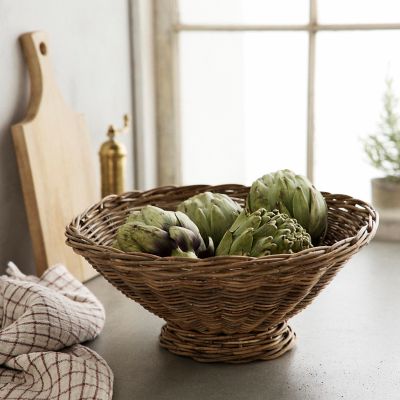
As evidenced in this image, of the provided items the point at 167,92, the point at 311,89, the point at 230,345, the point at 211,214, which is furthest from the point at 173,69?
the point at 230,345

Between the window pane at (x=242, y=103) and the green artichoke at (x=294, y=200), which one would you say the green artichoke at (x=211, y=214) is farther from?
the window pane at (x=242, y=103)

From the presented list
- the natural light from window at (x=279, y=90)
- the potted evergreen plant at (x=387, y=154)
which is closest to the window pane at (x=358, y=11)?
the natural light from window at (x=279, y=90)

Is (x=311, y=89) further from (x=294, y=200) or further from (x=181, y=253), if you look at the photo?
(x=181, y=253)

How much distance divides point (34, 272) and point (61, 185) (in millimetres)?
162

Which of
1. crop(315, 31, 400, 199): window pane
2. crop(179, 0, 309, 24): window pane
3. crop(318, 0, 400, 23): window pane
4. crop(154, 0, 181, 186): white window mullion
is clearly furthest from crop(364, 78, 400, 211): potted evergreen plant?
crop(154, 0, 181, 186): white window mullion

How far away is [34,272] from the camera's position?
4.76 ft

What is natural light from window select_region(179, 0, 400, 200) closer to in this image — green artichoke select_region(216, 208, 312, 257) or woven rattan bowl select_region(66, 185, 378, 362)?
woven rattan bowl select_region(66, 185, 378, 362)

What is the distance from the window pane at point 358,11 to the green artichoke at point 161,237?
0.82 meters

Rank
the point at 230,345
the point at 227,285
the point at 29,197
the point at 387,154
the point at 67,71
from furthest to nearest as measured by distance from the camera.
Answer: the point at 387,154
the point at 67,71
the point at 29,197
the point at 230,345
the point at 227,285

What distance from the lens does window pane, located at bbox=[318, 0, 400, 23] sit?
1.64m

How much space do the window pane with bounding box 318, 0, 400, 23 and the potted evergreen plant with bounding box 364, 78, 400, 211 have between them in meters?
0.13

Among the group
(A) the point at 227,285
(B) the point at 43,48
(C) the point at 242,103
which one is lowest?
(A) the point at 227,285

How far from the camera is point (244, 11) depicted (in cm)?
175

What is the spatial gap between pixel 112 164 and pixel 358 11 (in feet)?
1.93
